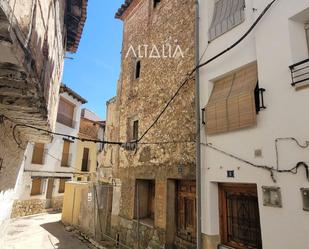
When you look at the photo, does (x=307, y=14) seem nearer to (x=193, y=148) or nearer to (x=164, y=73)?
(x=193, y=148)

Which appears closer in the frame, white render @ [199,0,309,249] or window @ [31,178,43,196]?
white render @ [199,0,309,249]

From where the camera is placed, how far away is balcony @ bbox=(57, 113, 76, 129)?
759 inches

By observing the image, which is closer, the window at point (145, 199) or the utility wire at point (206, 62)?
the utility wire at point (206, 62)

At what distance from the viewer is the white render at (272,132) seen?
3.81 metres

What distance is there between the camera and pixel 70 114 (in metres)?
20.6

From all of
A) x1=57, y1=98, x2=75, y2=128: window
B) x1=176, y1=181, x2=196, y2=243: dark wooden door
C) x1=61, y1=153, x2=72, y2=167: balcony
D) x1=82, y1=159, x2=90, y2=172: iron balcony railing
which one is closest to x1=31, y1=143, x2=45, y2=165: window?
x1=61, y1=153, x2=72, y2=167: balcony

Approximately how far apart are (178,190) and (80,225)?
7.19 meters

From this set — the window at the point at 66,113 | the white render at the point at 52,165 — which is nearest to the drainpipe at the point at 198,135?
the white render at the point at 52,165

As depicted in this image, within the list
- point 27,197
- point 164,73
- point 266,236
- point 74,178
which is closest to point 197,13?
point 164,73

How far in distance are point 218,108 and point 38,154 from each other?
16.2 metres

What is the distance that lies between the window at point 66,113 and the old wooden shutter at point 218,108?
1636 centimetres

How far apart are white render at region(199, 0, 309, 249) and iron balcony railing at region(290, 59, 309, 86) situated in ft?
0.35

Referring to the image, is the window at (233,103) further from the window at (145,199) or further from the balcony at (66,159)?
the balcony at (66,159)

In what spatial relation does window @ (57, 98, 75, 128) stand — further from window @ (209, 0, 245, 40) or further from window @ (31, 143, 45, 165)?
window @ (209, 0, 245, 40)
